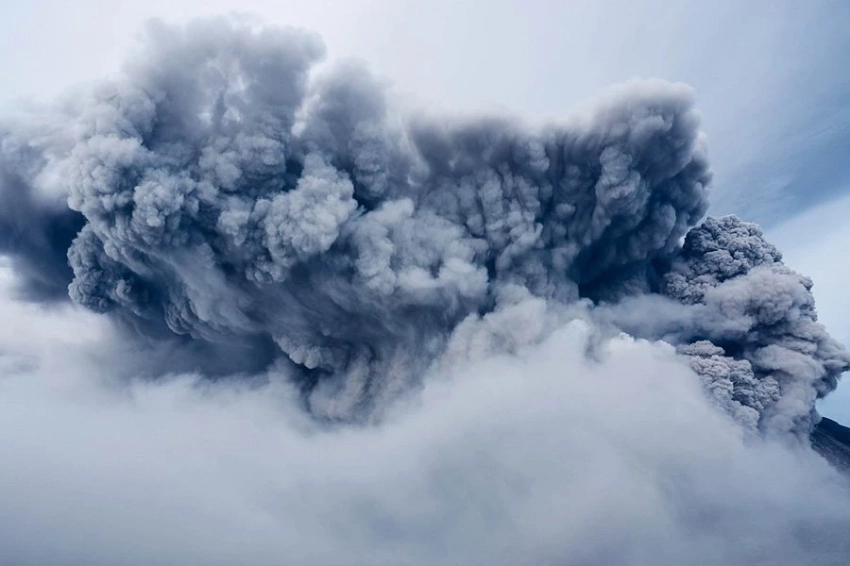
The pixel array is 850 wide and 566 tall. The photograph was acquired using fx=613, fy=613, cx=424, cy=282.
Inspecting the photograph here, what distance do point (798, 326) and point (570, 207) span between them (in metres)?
14.5

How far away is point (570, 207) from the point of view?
31.2m

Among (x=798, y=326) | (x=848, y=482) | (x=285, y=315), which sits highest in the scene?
(x=285, y=315)

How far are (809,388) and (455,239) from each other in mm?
19817

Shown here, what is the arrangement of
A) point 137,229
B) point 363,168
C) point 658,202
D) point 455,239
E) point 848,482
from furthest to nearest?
point 848,482
point 658,202
point 455,239
point 363,168
point 137,229

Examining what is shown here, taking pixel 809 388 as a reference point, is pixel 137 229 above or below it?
above

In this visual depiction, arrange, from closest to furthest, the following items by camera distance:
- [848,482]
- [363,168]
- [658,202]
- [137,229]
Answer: [137,229], [363,168], [658,202], [848,482]

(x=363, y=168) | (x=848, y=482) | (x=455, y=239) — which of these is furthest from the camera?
(x=848, y=482)

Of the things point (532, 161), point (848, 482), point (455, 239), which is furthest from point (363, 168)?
point (848, 482)

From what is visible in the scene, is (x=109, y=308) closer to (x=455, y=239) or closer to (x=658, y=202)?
(x=455, y=239)

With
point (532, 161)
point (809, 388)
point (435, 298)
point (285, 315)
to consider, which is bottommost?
point (809, 388)

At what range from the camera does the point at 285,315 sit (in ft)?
102

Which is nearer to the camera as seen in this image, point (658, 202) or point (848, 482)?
point (658, 202)

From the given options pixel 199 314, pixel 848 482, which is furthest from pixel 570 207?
pixel 848 482

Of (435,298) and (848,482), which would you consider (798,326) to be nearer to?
(848,482)
